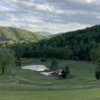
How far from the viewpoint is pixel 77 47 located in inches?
7766

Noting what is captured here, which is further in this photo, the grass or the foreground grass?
the grass

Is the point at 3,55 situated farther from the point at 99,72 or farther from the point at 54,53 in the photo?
the point at 54,53

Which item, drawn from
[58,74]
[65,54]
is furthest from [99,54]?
[65,54]

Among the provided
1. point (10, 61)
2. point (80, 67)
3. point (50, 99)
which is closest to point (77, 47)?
point (80, 67)

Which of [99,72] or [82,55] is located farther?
[82,55]

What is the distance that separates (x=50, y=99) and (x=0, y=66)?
87.3 meters

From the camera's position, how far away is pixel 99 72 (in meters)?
93.3

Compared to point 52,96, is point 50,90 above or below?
below

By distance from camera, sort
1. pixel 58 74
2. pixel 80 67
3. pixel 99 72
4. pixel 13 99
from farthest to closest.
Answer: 1. pixel 80 67
2. pixel 58 74
3. pixel 99 72
4. pixel 13 99

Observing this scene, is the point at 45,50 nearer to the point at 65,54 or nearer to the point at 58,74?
the point at 65,54

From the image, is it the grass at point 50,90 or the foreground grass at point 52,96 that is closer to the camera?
the foreground grass at point 52,96

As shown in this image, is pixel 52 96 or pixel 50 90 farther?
pixel 50 90

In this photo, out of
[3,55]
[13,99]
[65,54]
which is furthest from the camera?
[65,54]

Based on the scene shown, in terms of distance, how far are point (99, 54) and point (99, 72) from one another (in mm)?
5109
